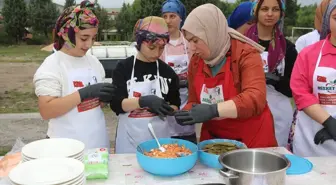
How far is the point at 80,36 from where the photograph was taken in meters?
1.94

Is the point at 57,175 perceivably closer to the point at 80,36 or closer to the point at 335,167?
the point at 80,36

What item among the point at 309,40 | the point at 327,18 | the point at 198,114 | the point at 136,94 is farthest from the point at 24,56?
the point at 198,114

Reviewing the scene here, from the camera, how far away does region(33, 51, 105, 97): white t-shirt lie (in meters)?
1.85

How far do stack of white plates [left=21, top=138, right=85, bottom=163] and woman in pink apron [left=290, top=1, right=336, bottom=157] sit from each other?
1187 mm

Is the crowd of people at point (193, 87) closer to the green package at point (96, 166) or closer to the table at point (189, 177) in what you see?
the table at point (189, 177)

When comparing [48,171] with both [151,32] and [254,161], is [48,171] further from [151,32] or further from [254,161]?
[151,32]

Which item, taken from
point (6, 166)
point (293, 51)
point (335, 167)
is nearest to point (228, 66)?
point (335, 167)

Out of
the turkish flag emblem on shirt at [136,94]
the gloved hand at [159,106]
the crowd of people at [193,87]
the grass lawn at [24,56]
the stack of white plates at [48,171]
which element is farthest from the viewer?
the grass lawn at [24,56]

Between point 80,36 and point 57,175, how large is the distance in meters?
0.92

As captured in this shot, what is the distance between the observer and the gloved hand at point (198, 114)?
5.20ft

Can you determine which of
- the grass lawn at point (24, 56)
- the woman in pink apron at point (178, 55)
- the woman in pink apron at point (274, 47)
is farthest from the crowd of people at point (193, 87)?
the grass lawn at point (24, 56)

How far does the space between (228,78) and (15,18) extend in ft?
104

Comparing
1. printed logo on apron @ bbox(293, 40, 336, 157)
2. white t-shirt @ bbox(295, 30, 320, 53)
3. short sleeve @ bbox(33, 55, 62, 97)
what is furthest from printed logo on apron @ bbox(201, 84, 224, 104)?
white t-shirt @ bbox(295, 30, 320, 53)

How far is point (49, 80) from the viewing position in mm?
1864
